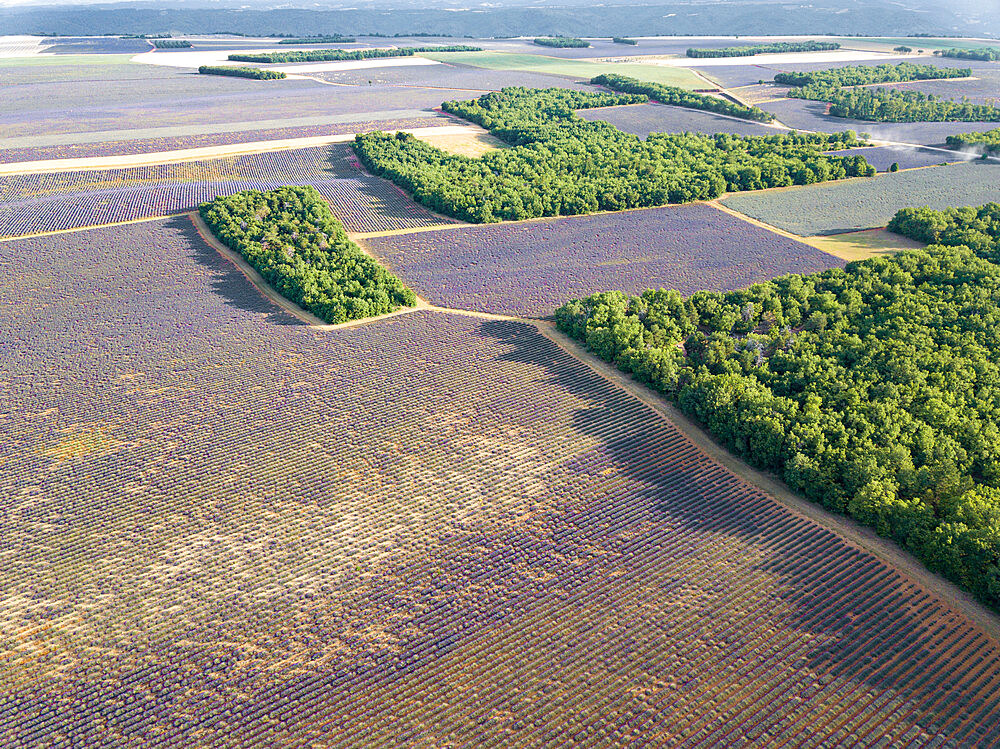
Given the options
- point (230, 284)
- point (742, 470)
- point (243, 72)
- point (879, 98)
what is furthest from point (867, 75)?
point (230, 284)

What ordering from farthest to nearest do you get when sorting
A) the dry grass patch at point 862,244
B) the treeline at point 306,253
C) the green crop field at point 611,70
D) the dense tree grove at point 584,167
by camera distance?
1. the green crop field at point 611,70
2. the dense tree grove at point 584,167
3. the dry grass patch at point 862,244
4. the treeline at point 306,253

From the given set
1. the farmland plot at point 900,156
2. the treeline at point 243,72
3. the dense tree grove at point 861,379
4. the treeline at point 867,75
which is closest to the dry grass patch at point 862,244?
the dense tree grove at point 861,379

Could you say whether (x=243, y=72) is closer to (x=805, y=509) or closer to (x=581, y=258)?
(x=581, y=258)

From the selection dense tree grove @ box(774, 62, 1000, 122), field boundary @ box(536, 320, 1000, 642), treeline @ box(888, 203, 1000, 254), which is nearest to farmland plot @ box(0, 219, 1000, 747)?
field boundary @ box(536, 320, 1000, 642)

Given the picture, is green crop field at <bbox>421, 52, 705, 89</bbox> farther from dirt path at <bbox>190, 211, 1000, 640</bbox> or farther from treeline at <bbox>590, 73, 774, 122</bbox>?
dirt path at <bbox>190, 211, 1000, 640</bbox>

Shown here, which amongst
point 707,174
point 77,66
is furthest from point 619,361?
point 77,66

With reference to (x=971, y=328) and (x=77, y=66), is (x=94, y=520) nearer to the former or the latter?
(x=971, y=328)

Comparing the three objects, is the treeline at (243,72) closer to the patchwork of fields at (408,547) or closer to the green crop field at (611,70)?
the green crop field at (611,70)
